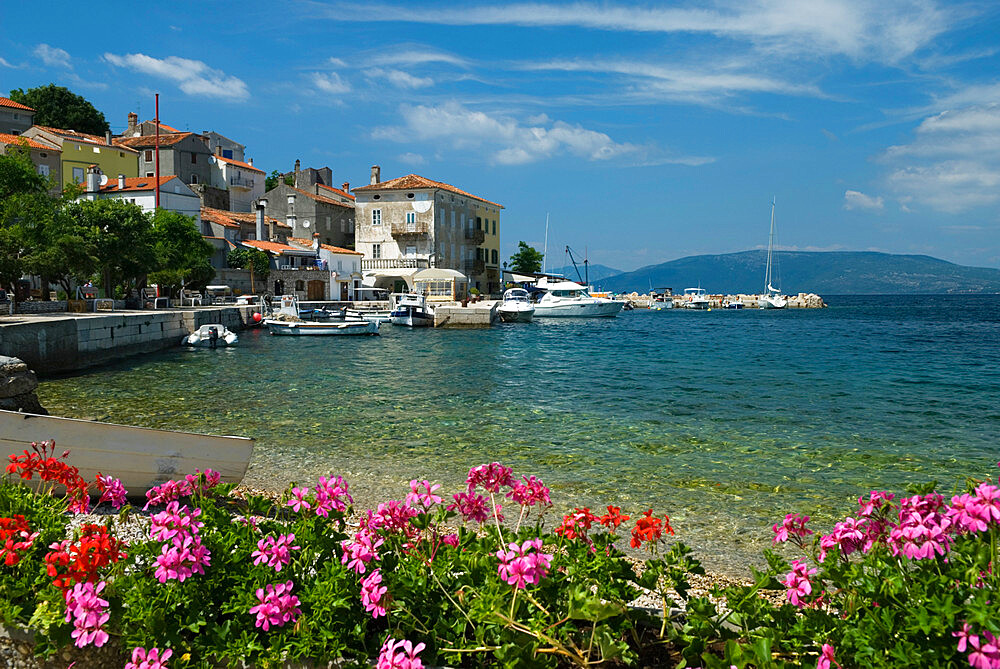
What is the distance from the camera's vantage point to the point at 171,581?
306 cm

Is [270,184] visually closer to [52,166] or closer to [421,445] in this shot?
[52,166]

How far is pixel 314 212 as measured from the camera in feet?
213

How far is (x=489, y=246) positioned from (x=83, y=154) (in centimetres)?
3665

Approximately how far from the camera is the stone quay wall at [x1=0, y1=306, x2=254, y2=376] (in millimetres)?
18500

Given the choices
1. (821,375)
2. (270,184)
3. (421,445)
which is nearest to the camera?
(421,445)

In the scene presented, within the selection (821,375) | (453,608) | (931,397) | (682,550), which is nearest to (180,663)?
(453,608)

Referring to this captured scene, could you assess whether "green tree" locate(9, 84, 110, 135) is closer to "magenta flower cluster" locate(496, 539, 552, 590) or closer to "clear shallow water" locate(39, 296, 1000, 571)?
"clear shallow water" locate(39, 296, 1000, 571)

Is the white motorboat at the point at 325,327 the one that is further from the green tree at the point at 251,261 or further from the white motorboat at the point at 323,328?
the green tree at the point at 251,261

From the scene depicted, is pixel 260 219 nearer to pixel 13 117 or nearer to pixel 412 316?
pixel 412 316

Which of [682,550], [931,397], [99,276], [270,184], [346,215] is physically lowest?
[931,397]

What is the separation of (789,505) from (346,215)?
6659cm

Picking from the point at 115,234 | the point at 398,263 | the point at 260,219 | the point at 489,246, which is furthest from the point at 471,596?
the point at 489,246

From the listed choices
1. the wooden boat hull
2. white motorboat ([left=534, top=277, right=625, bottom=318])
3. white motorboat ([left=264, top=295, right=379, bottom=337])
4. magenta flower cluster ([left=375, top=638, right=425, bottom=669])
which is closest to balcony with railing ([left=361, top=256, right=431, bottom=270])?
white motorboat ([left=534, top=277, right=625, bottom=318])

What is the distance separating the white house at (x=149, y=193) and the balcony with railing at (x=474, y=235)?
24.2 metres
